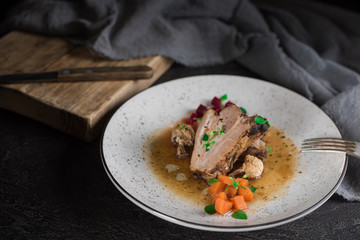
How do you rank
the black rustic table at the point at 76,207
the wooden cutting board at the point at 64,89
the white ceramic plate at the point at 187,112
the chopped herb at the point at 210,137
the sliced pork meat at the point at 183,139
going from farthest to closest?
the wooden cutting board at the point at 64,89 < the sliced pork meat at the point at 183,139 < the chopped herb at the point at 210,137 < the black rustic table at the point at 76,207 < the white ceramic plate at the point at 187,112

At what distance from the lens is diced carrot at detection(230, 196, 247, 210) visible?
6.60 feet

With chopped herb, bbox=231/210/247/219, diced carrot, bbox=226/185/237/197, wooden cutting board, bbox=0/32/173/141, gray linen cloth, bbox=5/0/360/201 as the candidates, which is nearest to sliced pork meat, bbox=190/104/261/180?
diced carrot, bbox=226/185/237/197

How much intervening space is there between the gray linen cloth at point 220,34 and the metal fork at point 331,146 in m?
0.53

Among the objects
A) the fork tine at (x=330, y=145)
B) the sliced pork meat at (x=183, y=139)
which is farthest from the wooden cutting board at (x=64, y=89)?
the fork tine at (x=330, y=145)

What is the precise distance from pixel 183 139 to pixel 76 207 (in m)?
0.67

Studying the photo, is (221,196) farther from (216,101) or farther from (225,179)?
(216,101)

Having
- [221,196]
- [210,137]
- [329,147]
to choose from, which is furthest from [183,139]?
[329,147]

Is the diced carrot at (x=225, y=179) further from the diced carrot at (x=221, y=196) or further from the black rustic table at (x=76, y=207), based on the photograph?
the black rustic table at (x=76, y=207)

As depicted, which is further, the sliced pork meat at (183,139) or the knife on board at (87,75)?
the knife on board at (87,75)

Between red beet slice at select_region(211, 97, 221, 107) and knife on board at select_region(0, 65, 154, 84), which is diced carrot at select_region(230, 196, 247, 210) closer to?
red beet slice at select_region(211, 97, 221, 107)

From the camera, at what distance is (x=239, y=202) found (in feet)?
6.62

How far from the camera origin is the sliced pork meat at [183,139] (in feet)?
7.88

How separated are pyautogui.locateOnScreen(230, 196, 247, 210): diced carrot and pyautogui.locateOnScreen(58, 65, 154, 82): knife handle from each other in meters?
1.20

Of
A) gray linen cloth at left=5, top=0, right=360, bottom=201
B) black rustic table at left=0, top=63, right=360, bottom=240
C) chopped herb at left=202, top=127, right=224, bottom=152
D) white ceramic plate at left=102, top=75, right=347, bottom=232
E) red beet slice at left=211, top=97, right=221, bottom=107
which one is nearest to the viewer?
white ceramic plate at left=102, top=75, right=347, bottom=232
